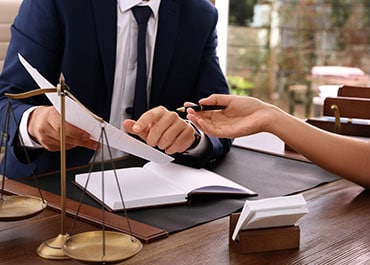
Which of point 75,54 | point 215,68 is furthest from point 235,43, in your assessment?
point 75,54

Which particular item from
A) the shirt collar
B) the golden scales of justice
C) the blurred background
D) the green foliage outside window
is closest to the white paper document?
the golden scales of justice

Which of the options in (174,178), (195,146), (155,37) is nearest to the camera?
(174,178)

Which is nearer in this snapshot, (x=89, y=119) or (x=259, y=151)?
(x=89, y=119)

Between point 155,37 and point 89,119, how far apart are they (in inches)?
34.5

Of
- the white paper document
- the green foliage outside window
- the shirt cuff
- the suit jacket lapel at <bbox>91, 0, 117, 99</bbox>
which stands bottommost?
the green foliage outside window

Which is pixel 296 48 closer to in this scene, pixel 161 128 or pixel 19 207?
pixel 161 128

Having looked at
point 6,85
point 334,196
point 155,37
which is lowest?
point 334,196

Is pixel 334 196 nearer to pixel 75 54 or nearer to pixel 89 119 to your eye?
pixel 89 119

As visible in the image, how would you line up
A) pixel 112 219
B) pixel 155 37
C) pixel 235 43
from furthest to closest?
1. pixel 235 43
2. pixel 155 37
3. pixel 112 219

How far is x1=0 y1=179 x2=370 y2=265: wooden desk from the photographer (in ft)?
3.25

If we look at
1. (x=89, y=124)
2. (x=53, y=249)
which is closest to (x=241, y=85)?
(x=89, y=124)

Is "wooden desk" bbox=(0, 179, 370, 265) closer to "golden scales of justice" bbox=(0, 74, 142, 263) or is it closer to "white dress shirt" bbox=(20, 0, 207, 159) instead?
"golden scales of justice" bbox=(0, 74, 142, 263)

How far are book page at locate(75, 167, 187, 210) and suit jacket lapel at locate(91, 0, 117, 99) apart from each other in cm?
46

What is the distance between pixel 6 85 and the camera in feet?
5.57
